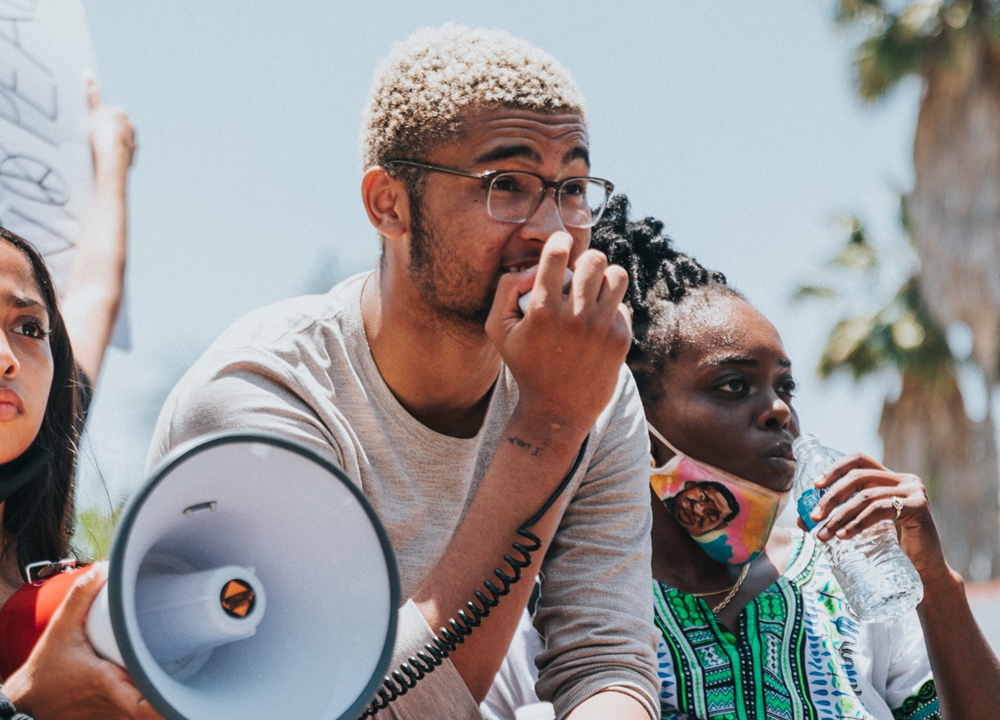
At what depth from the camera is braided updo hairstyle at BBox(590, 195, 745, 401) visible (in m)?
3.68

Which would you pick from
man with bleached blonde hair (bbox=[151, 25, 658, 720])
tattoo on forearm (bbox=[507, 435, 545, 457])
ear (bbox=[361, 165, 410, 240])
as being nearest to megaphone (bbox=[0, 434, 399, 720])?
man with bleached blonde hair (bbox=[151, 25, 658, 720])

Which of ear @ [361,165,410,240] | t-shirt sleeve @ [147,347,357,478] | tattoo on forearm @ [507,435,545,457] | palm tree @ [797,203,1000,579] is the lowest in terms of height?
palm tree @ [797,203,1000,579]

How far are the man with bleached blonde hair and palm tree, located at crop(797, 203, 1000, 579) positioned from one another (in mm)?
15669

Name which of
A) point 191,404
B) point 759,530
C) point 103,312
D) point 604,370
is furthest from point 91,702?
point 759,530

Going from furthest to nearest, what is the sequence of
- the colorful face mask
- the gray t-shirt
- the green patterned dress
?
the colorful face mask → the green patterned dress → the gray t-shirt

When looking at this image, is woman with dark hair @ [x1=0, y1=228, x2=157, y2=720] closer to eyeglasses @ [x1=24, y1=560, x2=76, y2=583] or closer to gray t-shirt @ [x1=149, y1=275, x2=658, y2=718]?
gray t-shirt @ [x1=149, y1=275, x2=658, y2=718]

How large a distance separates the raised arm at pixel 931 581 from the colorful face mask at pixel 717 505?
33cm

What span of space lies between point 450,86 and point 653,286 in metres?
1.45

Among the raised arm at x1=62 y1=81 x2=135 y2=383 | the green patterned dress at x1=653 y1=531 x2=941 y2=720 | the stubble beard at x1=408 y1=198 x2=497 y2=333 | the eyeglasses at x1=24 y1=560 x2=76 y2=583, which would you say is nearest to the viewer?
the eyeglasses at x1=24 y1=560 x2=76 y2=583

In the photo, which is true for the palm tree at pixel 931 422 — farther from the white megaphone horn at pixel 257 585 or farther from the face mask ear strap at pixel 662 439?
the white megaphone horn at pixel 257 585

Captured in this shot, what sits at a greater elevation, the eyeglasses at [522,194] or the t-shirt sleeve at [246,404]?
the eyeglasses at [522,194]

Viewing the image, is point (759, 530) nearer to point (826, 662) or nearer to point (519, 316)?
point (826, 662)

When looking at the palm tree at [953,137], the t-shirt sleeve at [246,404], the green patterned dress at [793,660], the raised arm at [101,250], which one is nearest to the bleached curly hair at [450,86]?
the t-shirt sleeve at [246,404]

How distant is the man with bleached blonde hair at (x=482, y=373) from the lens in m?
2.29
